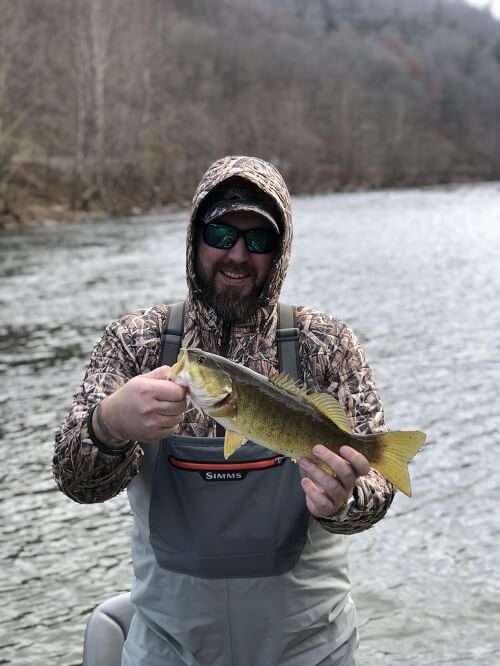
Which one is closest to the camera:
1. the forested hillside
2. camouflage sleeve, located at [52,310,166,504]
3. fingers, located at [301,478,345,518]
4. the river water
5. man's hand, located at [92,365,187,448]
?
man's hand, located at [92,365,187,448]

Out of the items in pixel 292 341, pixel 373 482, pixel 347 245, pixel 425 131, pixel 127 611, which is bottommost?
pixel 425 131

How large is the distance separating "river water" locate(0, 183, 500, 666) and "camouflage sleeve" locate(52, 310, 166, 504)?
10.4ft

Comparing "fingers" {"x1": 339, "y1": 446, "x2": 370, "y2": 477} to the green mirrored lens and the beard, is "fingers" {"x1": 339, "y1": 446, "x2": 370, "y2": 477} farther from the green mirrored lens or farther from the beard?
the green mirrored lens

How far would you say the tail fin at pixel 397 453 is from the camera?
→ 2.48 metres

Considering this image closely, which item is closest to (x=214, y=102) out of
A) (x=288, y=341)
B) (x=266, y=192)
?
(x=266, y=192)

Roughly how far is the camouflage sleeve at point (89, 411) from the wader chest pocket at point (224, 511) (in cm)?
16

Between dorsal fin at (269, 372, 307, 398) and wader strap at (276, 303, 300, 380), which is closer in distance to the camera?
dorsal fin at (269, 372, 307, 398)

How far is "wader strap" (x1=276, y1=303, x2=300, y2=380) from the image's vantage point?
2.91 meters

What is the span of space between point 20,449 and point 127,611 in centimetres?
562

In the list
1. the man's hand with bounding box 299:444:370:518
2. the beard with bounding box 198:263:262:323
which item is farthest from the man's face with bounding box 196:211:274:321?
the man's hand with bounding box 299:444:370:518

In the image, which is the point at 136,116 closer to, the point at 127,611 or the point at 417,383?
the point at 417,383

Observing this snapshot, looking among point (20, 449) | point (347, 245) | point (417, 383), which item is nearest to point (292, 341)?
point (20, 449)

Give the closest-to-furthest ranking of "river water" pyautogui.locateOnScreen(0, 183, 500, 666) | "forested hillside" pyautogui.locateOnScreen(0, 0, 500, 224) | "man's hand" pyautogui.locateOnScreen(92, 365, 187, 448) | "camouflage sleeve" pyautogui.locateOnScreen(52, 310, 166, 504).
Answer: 1. "man's hand" pyautogui.locateOnScreen(92, 365, 187, 448)
2. "camouflage sleeve" pyautogui.locateOnScreen(52, 310, 166, 504)
3. "river water" pyautogui.locateOnScreen(0, 183, 500, 666)
4. "forested hillside" pyautogui.locateOnScreen(0, 0, 500, 224)

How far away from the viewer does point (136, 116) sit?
6341cm
